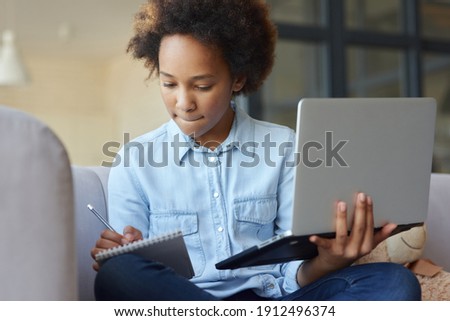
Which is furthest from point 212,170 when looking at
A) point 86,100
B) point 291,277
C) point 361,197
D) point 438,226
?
point 86,100

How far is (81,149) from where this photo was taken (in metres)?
7.03

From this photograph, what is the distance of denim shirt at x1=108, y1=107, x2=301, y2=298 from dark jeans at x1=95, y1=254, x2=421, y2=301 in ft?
0.64

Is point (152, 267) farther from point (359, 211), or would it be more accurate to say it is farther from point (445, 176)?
point (445, 176)

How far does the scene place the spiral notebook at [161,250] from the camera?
1.14m

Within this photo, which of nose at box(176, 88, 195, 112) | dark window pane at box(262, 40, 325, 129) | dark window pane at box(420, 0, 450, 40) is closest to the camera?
nose at box(176, 88, 195, 112)

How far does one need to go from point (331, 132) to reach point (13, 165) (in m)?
0.51

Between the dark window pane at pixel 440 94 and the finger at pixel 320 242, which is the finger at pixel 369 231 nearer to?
the finger at pixel 320 242

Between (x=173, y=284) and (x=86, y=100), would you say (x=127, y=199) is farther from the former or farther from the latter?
(x=86, y=100)

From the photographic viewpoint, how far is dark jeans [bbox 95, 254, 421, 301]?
1.14m

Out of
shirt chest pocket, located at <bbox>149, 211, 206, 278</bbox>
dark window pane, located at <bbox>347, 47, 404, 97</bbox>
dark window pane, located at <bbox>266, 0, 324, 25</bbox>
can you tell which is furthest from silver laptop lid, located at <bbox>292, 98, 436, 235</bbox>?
dark window pane, located at <bbox>347, 47, 404, 97</bbox>

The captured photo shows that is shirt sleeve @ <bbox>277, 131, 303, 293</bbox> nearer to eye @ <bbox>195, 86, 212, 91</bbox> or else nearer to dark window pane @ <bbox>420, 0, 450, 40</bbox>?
eye @ <bbox>195, 86, 212, 91</bbox>

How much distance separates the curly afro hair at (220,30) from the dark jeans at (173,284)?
514mm

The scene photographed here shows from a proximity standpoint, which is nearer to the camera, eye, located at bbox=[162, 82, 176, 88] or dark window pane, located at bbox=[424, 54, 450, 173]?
eye, located at bbox=[162, 82, 176, 88]
